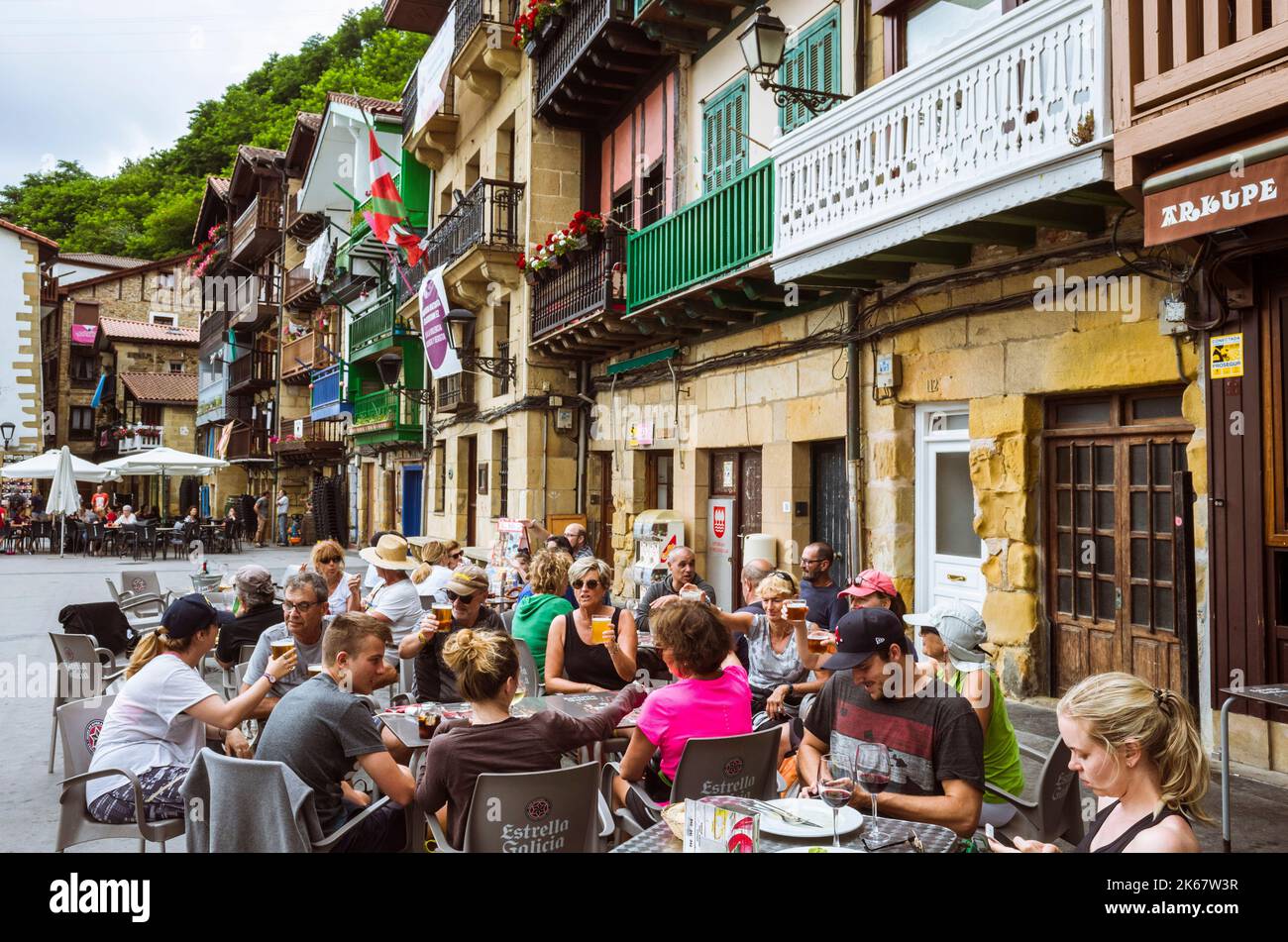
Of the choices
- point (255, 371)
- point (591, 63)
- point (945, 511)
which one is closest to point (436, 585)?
point (945, 511)

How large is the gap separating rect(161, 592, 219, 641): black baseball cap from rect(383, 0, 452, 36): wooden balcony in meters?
21.8

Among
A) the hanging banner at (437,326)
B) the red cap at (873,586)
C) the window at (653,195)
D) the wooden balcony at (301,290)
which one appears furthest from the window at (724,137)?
the wooden balcony at (301,290)

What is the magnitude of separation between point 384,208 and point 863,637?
18.1m

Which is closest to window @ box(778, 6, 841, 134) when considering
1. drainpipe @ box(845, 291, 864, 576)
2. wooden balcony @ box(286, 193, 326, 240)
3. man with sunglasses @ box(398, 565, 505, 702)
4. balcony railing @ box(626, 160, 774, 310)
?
balcony railing @ box(626, 160, 774, 310)

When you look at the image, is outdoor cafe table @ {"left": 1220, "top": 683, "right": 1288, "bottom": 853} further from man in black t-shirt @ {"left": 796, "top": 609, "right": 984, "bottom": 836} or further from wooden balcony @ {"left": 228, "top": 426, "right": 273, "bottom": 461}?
wooden balcony @ {"left": 228, "top": 426, "right": 273, "bottom": 461}

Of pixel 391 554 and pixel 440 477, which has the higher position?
pixel 440 477

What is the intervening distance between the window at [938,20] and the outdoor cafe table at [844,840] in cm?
715

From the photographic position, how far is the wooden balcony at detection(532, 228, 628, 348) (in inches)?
531

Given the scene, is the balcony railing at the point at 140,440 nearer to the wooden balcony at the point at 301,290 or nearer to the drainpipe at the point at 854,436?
the wooden balcony at the point at 301,290

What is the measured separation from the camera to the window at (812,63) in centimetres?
996

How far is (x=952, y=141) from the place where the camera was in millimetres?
7227

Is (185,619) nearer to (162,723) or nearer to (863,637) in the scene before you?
(162,723)

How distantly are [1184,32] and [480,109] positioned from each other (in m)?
16.0
